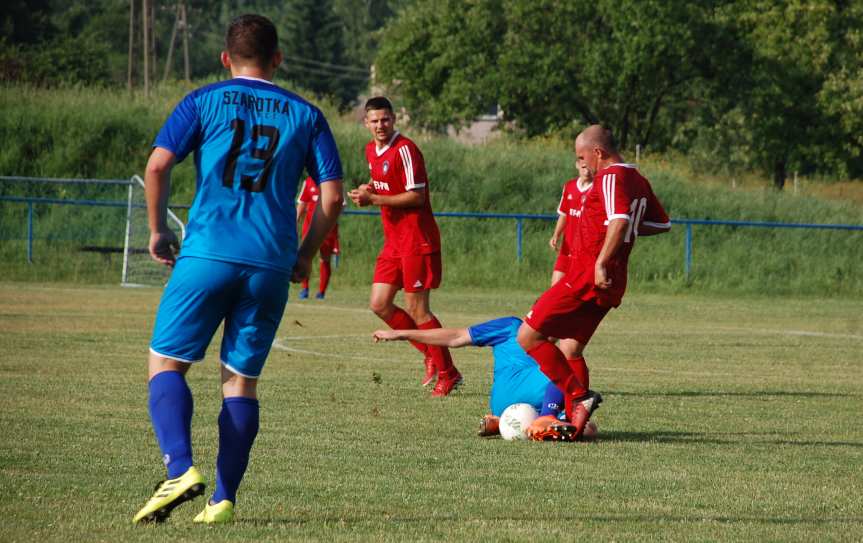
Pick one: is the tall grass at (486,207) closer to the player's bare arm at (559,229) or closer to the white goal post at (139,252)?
the white goal post at (139,252)

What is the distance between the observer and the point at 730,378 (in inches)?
491

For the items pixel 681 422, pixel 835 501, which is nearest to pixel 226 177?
pixel 835 501

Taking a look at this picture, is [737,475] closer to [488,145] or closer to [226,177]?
[226,177]

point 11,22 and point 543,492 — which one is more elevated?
point 11,22

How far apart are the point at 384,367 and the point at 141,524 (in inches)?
298

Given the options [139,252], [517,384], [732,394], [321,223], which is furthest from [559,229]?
[139,252]

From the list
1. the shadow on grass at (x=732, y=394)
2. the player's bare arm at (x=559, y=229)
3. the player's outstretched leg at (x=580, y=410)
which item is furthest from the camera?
the player's bare arm at (x=559, y=229)

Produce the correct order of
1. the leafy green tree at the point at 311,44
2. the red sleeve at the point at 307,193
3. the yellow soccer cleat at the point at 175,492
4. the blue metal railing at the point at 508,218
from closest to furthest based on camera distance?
the yellow soccer cleat at the point at 175,492, the red sleeve at the point at 307,193, the blue metal railing at the point at 508,218, the leafy green tree at the point at 311,44

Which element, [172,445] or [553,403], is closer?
[172,445]

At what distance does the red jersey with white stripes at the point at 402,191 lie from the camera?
1085 cm

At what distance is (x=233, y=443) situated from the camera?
5.23 meters

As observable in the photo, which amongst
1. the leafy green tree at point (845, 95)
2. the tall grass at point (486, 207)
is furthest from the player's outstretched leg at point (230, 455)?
the leafy green tree at point (845, 95)

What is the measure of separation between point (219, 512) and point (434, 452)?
7.92ft

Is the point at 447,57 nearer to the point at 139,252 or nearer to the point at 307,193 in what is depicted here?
the point at 139,252
